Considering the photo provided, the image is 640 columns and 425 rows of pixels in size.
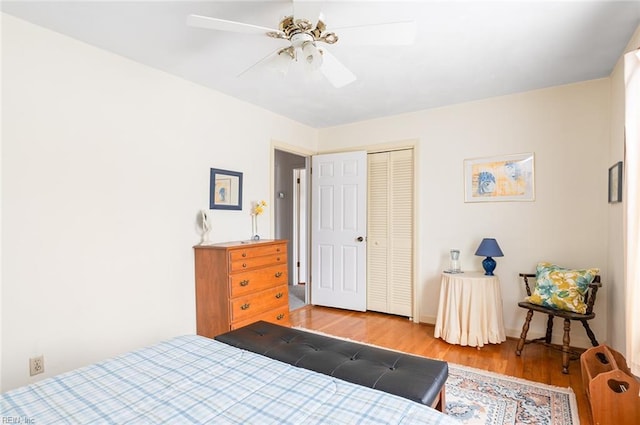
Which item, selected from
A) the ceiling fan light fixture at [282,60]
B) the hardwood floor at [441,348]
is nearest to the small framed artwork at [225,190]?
the ceiling fan light fixture at [282,60]

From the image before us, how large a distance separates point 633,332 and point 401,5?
7.11 ft

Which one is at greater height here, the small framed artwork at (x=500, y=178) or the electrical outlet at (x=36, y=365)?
the small framed artwork at (x=500, y=178)

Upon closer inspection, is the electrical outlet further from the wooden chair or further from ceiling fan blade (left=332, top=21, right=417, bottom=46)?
the wooden chair

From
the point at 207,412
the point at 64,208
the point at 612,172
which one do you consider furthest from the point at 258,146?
the point at 612,172

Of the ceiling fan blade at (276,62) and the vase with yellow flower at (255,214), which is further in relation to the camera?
the vase with yellow flower at (255,214)

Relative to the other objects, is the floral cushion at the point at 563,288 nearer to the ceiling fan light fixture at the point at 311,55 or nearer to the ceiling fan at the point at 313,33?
the ceiling fan at the point at 313,33

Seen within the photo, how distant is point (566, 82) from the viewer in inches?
120

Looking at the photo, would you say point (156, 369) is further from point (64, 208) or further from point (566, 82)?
point (566, 82)

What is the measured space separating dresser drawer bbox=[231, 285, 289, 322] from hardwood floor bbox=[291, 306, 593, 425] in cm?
59

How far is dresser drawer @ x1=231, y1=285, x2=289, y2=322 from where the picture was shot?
115 inches

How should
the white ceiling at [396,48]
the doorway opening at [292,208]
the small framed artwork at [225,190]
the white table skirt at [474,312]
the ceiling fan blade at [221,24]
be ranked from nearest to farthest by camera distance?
the ceiling fan blade at [221,24] → the white ceiling at [396,48] → the white table skirt at [474,312] → the small framed artwork at [225,190] → the doorway opening at [292,208]

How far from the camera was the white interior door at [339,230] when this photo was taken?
429 cm

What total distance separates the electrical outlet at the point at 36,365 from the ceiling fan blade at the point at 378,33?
8.91 feet

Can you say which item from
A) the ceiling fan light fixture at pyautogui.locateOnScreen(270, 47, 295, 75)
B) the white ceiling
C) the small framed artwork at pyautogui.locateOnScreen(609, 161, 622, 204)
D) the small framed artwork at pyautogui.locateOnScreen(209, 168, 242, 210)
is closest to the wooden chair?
the small framed artwork at pyautogui.locateOnScreen(609, 161, 622, 204)
